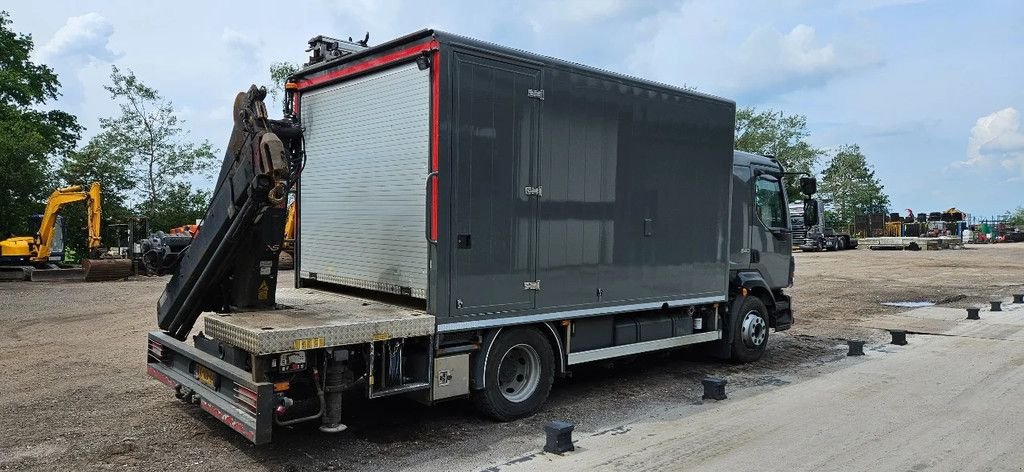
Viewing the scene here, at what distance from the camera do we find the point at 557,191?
6250 millimetres

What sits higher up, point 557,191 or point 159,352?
point 557,191

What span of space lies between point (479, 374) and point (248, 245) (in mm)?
2117

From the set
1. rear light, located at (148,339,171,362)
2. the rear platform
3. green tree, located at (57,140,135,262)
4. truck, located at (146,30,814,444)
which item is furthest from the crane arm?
the rear platform

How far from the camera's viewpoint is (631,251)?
6934 millimetres

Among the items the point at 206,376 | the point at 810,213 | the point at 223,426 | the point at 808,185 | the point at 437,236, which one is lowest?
the point at 223,426

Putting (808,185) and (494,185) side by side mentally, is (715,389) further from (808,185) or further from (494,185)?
(808,185)

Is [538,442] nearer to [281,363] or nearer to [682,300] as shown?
[281,363]

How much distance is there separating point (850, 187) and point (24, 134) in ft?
192

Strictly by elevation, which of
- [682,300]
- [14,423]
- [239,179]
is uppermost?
[239,179]

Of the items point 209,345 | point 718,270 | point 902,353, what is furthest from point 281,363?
point 902,353

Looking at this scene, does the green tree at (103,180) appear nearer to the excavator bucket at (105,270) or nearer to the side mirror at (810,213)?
the excavator bucket at (105,270)

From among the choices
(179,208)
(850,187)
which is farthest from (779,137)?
(179,208)

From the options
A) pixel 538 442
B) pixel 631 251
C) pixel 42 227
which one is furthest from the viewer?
pixel 42 227

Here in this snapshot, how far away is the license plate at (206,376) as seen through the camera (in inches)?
201
